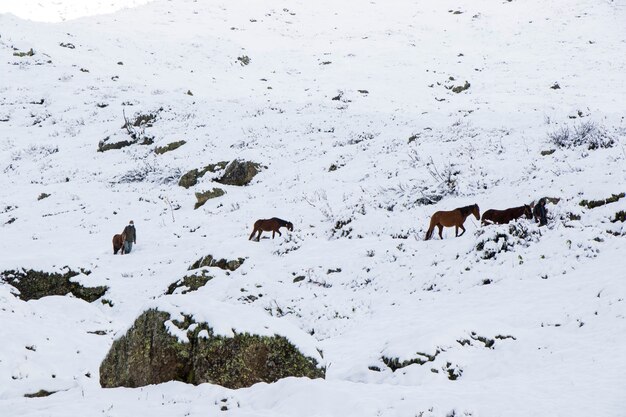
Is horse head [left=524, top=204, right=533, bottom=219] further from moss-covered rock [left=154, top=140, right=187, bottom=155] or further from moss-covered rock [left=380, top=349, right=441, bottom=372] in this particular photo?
moss-covered rock [left=154, top=140, right=187, bottom=155]

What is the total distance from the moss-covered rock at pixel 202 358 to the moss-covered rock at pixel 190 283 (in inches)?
221

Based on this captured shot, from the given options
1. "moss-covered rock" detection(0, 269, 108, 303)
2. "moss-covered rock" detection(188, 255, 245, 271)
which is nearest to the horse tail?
"moss-covered rock" detection(188, 255, 245, 271)

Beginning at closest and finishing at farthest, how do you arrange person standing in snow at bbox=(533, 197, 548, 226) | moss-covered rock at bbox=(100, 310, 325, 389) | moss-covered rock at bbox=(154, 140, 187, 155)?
moss-covered rock at bbox=(100, 310, 325, 389), person standing in snow at bbox=(533, 197, 548, 226), moss-covered rock at bbox=(154, 140, 187, 155)

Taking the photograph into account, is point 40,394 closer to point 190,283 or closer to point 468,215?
point 190,283

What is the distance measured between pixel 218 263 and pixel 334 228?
13.1 ft

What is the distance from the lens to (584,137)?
1677 cm

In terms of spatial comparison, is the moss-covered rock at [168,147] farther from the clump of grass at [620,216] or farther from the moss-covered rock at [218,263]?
the clump of grass at [620,216]

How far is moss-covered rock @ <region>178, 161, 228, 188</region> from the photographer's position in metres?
23.5

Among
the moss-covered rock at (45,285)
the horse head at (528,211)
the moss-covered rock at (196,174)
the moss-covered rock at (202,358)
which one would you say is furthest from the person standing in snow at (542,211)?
the moss-covered rock at (196,174)

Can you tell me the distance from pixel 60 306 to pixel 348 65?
41.7m

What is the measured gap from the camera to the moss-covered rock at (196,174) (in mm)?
23453

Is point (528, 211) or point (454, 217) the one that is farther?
point (454, 217)

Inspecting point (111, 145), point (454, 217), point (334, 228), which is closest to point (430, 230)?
point (454, 217)

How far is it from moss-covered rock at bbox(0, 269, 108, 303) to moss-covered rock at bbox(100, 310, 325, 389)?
7.62 m
